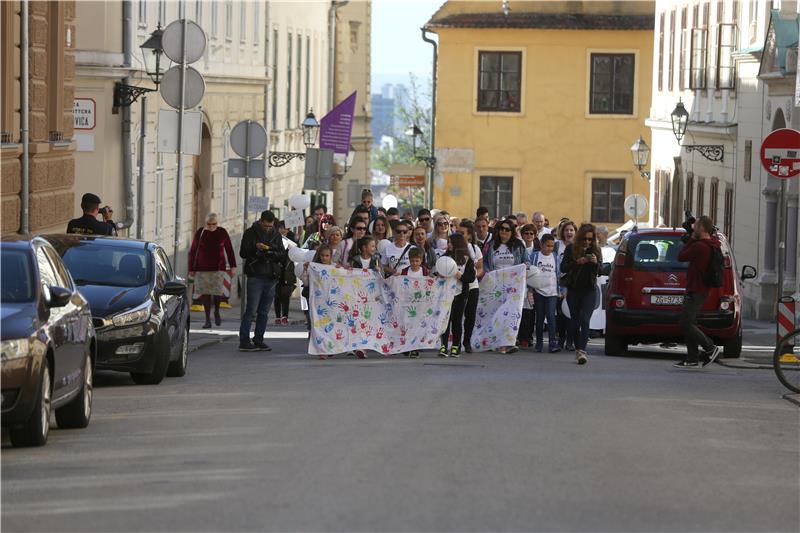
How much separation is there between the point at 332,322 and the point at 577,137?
39.0 m

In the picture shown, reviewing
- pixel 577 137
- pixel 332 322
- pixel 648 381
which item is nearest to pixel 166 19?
pixel 332 322

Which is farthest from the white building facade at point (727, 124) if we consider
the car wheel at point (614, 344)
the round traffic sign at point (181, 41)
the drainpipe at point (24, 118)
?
the drainpipe at point (24, 118)

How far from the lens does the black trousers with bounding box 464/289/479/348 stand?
872 inches

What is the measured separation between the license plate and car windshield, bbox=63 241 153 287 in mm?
7482

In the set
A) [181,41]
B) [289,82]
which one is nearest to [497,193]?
[289,82]

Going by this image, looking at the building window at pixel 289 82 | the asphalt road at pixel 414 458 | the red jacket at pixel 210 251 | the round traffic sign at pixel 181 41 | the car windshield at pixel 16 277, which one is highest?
the building window at pixel 289 82

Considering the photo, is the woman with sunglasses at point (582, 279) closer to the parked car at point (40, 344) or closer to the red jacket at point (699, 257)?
the red jacket at point (699, 257)

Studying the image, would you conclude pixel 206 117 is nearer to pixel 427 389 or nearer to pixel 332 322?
pixel 332 322

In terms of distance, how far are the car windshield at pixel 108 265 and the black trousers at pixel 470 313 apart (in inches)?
202

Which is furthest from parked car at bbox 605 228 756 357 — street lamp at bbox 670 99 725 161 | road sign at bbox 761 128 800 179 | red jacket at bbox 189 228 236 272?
street lamp at bbox 670 99 725 161

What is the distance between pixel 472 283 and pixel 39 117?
7.62 metres

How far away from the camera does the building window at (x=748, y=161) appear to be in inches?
1529

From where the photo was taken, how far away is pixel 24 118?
80.5 feet

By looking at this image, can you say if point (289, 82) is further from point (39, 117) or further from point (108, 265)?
point (108, 265)
